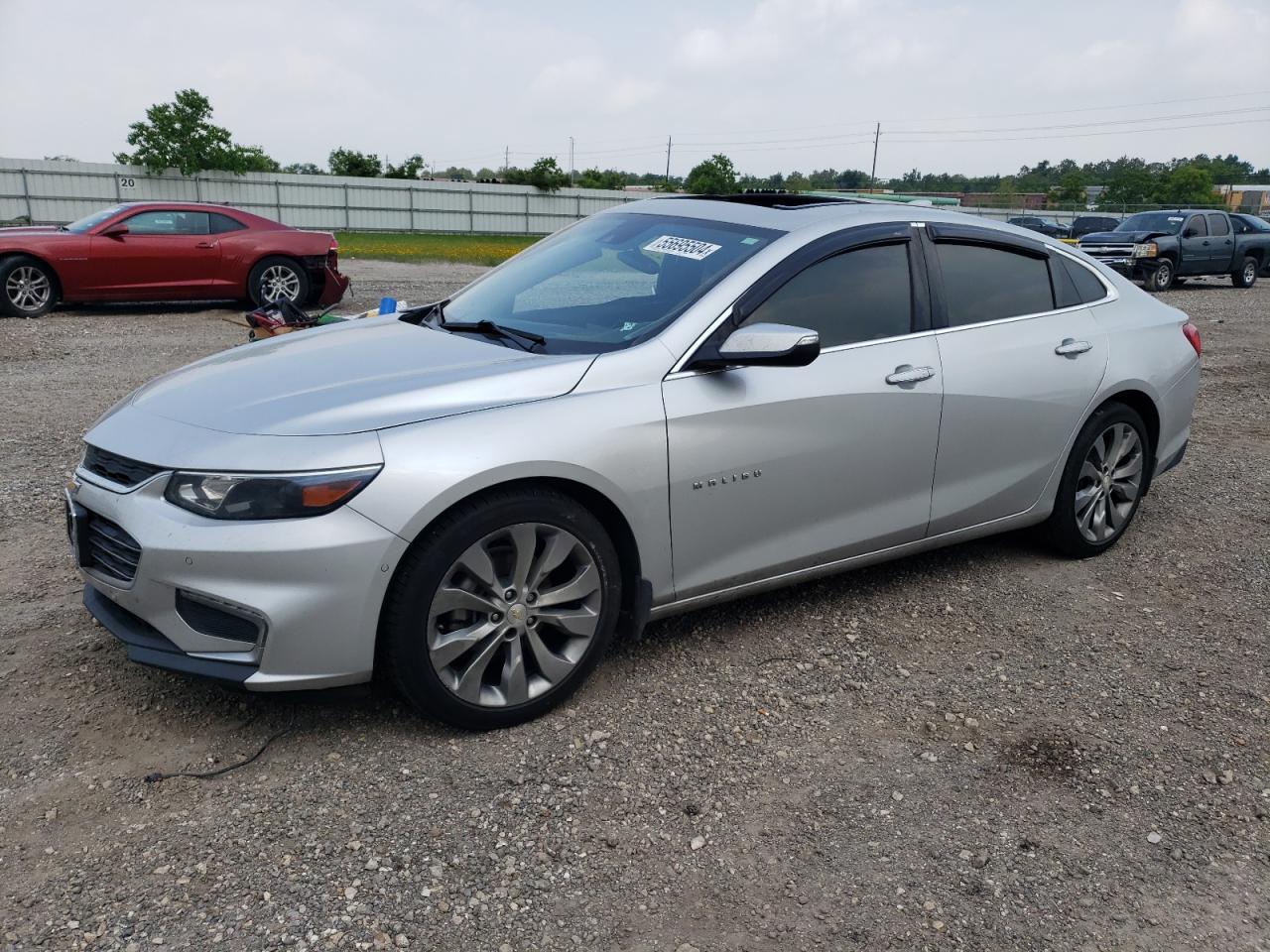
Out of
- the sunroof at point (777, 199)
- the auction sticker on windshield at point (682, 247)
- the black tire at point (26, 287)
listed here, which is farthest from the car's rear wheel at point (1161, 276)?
the auction sticker on windshield at point (682, 247)

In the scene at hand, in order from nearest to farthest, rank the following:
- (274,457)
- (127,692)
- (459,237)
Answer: (274,457), (127,692), (459,237)

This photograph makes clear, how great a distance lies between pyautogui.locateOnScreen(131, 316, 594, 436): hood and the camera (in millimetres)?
3168

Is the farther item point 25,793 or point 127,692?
point 127,692

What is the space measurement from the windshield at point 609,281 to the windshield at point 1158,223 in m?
19.7

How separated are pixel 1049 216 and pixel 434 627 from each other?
144ft

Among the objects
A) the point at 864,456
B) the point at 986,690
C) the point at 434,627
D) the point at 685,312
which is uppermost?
the point at 685,312

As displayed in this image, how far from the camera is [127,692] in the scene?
359 centimetres

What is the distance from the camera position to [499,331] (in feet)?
12.9

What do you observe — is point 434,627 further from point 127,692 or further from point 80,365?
point 80,365

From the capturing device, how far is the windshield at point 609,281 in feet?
12.3

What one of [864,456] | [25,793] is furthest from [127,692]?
[864,456]

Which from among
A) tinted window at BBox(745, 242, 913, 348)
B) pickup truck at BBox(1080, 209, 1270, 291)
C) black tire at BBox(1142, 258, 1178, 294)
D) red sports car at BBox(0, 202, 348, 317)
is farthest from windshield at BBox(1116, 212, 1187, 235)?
tinted window at BBox(745, 242, 913, 348)

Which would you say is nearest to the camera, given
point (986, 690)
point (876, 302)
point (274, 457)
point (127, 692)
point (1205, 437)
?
point (274, 457)

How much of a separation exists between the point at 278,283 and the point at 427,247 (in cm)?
1916
